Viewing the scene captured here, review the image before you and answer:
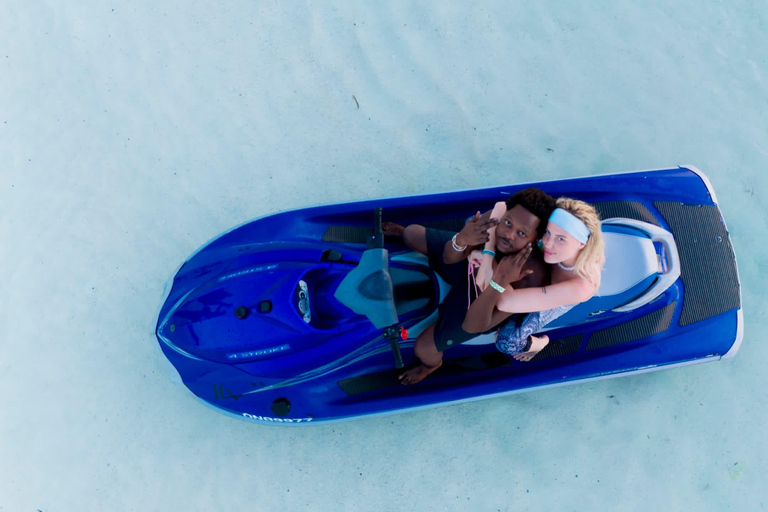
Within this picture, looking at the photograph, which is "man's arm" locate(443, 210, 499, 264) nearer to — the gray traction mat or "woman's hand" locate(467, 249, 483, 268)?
"woman's hand" locate(467, 249, 483, 268)

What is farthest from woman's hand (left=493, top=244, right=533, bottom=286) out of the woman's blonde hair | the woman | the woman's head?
the woman's blonde hair

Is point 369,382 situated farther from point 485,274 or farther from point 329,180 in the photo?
point 329,180

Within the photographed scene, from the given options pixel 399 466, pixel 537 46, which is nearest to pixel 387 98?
pixel 537 46

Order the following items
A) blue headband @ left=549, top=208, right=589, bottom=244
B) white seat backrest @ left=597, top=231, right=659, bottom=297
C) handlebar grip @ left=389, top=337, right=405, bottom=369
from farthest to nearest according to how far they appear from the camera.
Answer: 1. white seat backrest @ left=597, top=231, right=659, bottom=297
2. handlebar grip @ left=389, top=337, right=405, bottom=369
3. blue headband @ left=549, top=208, right=589, bottom=244

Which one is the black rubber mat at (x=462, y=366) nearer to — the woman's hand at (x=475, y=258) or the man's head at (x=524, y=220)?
the woman's hand at (x=475, y=258)

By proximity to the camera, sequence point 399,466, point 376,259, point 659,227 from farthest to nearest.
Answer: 1. point 399,466
2. point 659,227
3. point 376,259

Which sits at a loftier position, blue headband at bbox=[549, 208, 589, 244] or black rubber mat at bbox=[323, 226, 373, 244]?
blue headband at bbox=[549, 208, 589, 244]

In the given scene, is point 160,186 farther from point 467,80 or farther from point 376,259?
point 467,80

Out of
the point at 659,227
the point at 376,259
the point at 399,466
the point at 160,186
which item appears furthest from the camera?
the point at 160,186
